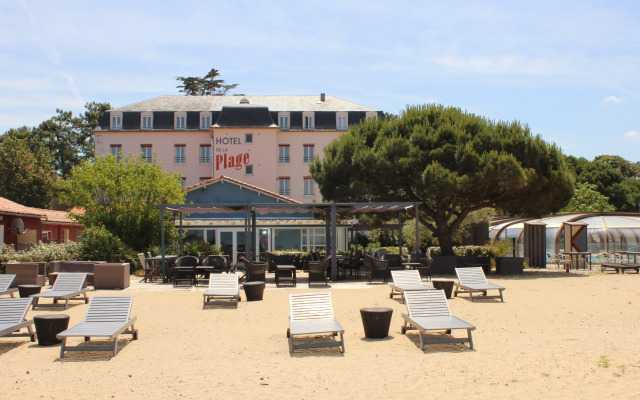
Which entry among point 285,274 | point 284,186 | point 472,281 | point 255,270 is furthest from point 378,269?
point 284,186

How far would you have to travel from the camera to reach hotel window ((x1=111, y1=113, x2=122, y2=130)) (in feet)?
144

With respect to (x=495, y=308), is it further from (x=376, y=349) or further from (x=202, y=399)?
(x=202, y=399)

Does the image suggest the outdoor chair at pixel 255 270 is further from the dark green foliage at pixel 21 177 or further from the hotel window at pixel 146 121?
the dark green foliage at pixel 21 177

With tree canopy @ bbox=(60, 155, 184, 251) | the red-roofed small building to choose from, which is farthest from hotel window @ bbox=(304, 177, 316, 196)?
tree canopy @ bbox=(60, 155, 184, 251)

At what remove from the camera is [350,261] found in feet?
69.2

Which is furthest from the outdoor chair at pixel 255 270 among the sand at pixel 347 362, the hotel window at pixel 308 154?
the hotel window at pixel 308 154

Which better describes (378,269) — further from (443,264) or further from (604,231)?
(604,231)

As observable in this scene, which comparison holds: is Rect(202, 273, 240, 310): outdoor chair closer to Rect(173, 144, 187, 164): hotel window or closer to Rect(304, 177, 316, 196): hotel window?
Rect(304, 177, 316, 196): hotel window

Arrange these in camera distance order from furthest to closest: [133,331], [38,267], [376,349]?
[38,267] → [133,331] → [376,349]

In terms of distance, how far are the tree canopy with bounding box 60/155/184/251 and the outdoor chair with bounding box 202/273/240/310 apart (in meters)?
10.5

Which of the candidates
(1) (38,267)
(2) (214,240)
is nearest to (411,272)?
(1) (38,267)

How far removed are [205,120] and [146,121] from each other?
171 inches

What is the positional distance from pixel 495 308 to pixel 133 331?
7.54 meters

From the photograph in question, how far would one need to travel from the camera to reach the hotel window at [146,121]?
144 feet
